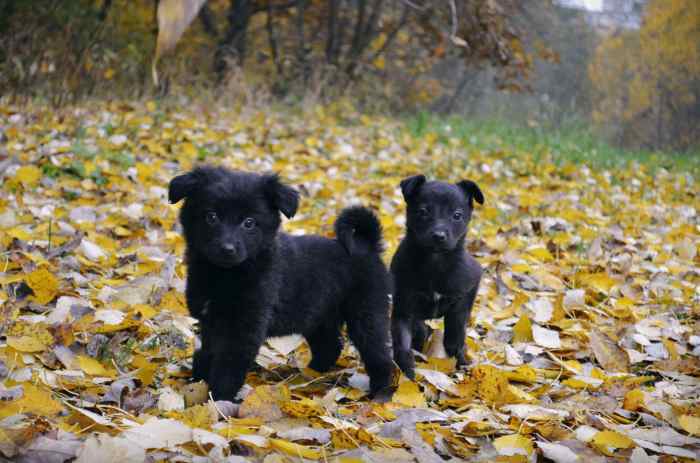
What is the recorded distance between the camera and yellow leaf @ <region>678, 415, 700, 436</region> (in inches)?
111

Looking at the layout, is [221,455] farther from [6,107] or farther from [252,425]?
[6,107]

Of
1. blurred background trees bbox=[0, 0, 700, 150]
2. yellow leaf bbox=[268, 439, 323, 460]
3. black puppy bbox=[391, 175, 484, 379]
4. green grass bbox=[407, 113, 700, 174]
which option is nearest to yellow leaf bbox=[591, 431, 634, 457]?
yellow leaf bbox=[268, 439, 323, 460]

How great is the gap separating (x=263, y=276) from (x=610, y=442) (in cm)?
158

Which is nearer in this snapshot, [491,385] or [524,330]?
[491,385]

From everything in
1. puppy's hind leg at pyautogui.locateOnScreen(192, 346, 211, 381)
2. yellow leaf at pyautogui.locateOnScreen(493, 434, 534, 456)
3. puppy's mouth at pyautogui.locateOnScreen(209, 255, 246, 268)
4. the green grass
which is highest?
the green grass

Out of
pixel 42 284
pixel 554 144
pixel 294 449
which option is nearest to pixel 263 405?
pixel 294 449

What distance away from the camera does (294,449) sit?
2.37 meters

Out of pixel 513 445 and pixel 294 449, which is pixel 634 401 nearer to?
pixel 513 445

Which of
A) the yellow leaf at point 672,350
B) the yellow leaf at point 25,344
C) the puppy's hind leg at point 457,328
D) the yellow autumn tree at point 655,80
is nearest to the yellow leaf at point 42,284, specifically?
the yellow leaf at point 25,344

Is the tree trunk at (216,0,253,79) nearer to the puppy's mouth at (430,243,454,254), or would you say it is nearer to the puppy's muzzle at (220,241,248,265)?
the puppy's mouth at (430,243,454,254)

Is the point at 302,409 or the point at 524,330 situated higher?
the point at 524,330

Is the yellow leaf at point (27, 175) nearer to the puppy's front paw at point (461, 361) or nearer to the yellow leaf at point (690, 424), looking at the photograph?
the puppy's front paw at point (461, 361)

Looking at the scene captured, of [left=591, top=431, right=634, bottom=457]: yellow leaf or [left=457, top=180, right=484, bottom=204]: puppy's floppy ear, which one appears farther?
[left=457, top=180, right=484, bottom=204]: puppy's floppy ear

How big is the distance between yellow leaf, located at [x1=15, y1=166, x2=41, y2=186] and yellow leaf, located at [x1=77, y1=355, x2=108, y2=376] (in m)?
3.25
